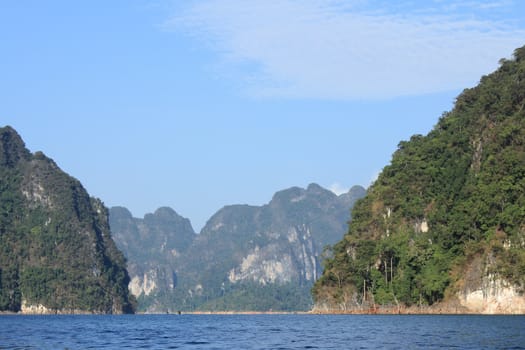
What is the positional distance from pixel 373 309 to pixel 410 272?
11096 mm

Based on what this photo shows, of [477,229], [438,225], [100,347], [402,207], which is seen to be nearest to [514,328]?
[100,347]

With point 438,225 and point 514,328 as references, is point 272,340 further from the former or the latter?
point 438,225

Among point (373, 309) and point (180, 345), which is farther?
point (373, 309)

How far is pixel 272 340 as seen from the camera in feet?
228

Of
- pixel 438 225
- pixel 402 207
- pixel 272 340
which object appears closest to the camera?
pixel 272 340

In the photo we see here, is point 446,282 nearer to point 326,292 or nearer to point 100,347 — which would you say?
point 326,292

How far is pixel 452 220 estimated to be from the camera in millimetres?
135500

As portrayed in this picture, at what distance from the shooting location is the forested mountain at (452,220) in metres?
123

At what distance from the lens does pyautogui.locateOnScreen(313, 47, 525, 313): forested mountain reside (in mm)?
122875

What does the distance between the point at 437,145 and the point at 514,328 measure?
260ft

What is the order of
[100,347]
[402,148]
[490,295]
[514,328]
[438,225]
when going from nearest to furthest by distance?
[100,347]
[514,328]
[490,295]
[438,225]
[402,148]

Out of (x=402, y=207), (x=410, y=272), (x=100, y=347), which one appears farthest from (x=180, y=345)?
(x=402, y=207)

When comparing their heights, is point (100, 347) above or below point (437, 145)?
below

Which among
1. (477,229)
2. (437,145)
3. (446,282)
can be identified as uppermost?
(437,145)
